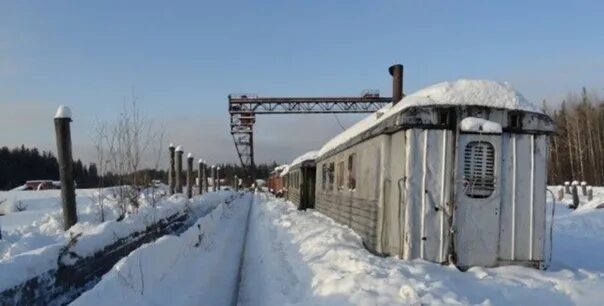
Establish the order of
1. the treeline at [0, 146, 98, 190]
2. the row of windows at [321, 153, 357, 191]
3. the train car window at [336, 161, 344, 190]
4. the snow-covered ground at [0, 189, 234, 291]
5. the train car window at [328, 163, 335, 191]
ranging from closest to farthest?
the snow-covered ground at [0, 189, 234, 291], the row of windows at [321, 153, 357, 191], the train car window at [336, 161, 344, 190], the train car window at [328, 163, 335, 191], the treeline at [0, 146, 98, 190]

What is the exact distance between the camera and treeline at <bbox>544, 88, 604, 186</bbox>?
71.8m

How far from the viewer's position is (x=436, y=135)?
999 centimetres

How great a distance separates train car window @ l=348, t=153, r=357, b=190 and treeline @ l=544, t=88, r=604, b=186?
201ft

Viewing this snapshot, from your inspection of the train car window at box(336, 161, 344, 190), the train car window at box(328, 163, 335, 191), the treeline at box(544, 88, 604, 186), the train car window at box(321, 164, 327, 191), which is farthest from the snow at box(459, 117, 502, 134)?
the treeline at box(544, 88, 604, 186)

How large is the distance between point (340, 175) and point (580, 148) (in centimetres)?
6191

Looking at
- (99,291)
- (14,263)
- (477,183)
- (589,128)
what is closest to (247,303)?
(99,291)

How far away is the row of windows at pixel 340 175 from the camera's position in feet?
48.8

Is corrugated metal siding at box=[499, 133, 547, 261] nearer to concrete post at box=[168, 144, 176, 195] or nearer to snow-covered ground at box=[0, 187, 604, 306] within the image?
snow-covered ground at box=[0, 187, 604, 306]

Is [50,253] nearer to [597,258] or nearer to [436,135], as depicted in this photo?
[436,135]

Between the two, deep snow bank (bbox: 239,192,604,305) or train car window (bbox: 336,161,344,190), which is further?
train car window (bbox: 336,161,344,190)

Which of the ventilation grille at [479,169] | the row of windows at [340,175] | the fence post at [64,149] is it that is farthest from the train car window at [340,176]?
the fence post at [64,149]

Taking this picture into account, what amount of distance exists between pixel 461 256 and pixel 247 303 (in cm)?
371

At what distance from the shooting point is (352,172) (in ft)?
49.1

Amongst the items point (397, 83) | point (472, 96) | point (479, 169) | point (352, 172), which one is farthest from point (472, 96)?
point (352, 172)
